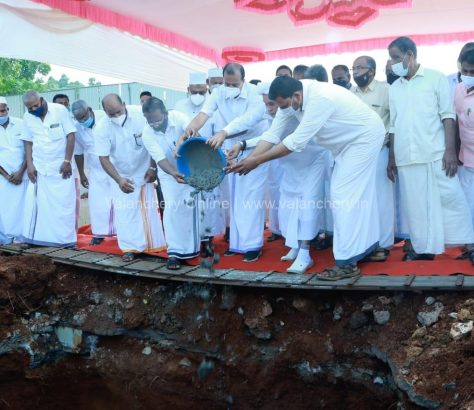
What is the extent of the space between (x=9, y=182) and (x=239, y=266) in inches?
135

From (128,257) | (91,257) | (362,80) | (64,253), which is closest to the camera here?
(362,80)

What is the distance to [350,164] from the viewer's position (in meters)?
4.35

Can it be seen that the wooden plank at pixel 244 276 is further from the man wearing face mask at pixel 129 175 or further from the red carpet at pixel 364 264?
the man wearing face mask at pixel 129 175

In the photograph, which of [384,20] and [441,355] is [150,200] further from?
[384,20]

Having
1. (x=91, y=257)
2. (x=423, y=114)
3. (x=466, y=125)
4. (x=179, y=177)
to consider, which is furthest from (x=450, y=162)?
(x=91, y=257)

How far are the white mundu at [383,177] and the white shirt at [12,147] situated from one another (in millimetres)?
4163

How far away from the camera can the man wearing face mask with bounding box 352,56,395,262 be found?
4.80 meters

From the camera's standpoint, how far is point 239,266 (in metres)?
5.02

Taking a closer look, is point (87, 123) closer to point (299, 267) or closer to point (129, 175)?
point (129, 175)

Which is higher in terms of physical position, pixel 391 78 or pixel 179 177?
pixel 391 78

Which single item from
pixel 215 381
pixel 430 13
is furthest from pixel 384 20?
pixel 215 381

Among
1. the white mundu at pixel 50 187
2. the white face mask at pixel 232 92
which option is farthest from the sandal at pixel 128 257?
the white face mask at pixel 232 92

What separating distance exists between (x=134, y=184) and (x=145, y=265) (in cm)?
95

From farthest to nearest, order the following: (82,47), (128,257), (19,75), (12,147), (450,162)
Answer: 1. (19,75)
2. (82,47)
3. (12,147)
4. (128,257)
5. (450,162)
